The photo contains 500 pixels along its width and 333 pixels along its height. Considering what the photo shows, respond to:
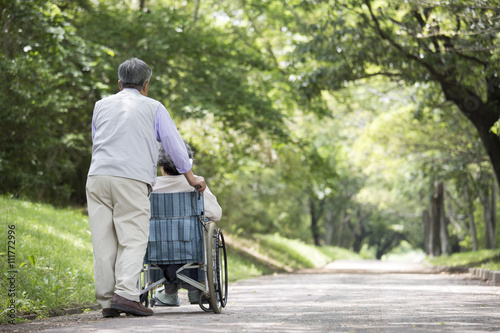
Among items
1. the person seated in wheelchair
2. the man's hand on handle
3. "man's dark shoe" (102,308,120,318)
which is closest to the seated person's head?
the person seated in wheelchair

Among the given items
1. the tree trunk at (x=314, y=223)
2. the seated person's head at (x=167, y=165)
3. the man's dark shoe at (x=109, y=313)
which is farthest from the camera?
the tree trunk at (x=314, y=223)

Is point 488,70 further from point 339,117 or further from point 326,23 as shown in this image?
point 339,117

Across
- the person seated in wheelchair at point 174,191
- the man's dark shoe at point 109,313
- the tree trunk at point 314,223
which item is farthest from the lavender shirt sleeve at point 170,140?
the tree trunk at point 314,223

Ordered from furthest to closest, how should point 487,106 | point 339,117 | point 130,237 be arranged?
1. point 339,117
2. point 487,106
3. point 130,237

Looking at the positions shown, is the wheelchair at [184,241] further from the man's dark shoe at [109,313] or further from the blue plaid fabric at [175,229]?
the man's dark shoe at [109,313]

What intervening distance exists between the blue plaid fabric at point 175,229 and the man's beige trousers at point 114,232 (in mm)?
511

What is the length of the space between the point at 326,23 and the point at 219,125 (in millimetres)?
4084

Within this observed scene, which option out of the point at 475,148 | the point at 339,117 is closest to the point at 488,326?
the point at 475,148

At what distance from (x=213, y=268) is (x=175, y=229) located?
52cm

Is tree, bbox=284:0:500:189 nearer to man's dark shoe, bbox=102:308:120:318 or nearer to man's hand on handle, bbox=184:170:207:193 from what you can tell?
man's hand on handle, bbox=184:170:207:193

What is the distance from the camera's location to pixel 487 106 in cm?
1578

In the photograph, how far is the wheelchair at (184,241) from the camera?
6.04 m

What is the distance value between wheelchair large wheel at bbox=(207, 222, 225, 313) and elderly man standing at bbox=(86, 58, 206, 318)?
A: 0.61m

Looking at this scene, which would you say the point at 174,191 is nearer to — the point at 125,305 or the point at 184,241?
the point at 184,241
